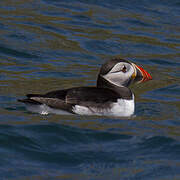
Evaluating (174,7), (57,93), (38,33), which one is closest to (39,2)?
(38,33)

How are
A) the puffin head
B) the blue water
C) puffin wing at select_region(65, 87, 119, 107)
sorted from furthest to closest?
the puffin head, puffin wing at select_region(65, 87, 119, 107), the blue water

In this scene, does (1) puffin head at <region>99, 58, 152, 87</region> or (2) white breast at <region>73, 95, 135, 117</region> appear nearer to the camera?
(2) white breast at <region>73, 95, 135, 117</region>

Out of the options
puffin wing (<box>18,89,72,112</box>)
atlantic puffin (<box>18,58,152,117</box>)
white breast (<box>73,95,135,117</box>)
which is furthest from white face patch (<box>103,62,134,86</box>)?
puffin wing (<box>18,89,72,112</box>)

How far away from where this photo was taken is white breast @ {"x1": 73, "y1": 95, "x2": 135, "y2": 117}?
301 inches

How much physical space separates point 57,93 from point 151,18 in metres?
7.15

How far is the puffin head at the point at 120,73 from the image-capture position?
832 centimetres

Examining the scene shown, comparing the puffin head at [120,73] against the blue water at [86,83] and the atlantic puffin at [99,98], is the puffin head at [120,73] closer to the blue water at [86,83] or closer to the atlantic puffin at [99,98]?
the atlantic puffin at [99,98]

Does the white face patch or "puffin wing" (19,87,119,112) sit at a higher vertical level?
the white face patch

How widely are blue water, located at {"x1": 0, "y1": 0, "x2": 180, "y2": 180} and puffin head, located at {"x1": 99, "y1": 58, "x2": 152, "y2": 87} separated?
18.2 inches

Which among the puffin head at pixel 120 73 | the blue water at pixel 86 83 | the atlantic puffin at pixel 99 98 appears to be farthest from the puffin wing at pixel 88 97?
the puffin head at pixel 120 73

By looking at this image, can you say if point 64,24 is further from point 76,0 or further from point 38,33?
point 76,0

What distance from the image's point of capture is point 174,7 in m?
15.3

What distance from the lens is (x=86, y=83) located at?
1019cm

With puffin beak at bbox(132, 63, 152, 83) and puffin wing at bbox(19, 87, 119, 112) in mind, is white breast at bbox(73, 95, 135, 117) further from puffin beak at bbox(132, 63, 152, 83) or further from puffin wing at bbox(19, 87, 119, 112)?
puffin beak at bbox(132, 63, 152, 83)
